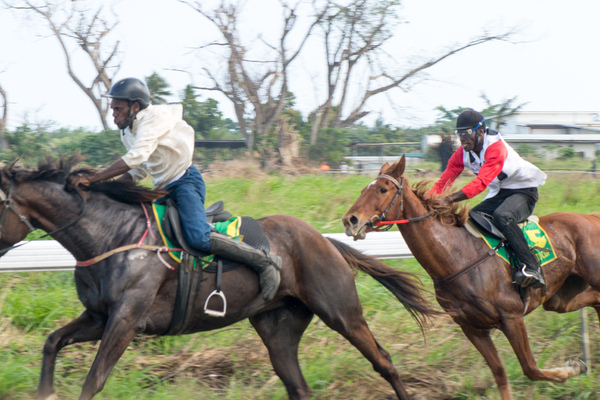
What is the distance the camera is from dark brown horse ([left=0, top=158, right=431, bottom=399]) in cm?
400

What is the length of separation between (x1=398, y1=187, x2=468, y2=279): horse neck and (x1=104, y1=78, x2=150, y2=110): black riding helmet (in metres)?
2.27

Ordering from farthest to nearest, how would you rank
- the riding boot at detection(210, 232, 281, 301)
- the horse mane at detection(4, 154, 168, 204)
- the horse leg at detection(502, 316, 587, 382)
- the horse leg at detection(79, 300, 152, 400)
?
the horse leg at detection(502, 316, 587, 382)
the riding boot at detection(210, 232, 281, 301)
the horse mane at detection(4, 154, 168, 204)
the horse leg at detection(79, 300, 152, 400)

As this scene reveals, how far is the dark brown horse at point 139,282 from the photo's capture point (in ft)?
13.1

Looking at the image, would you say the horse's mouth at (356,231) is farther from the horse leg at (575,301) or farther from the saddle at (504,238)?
the horse leg at (575,301)

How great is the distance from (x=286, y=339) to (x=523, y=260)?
6.93 feet

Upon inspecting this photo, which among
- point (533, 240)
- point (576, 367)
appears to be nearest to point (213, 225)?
point (533, 240)

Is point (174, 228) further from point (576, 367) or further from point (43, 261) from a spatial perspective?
point (576, 367)

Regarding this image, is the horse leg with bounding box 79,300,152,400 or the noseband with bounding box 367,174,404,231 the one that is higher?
the noseband with bounding box 367,174,404,231

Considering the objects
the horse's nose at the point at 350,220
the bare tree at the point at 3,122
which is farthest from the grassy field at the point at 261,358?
the bare tree at the point at 3,122

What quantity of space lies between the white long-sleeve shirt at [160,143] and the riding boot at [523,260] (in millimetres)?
2778

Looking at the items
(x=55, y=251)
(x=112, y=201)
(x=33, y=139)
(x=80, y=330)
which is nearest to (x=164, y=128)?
(x=112, y=201)

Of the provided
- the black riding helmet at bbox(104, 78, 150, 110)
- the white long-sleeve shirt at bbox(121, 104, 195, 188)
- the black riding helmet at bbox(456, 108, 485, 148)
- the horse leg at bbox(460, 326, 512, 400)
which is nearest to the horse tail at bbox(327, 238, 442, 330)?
the horse leg at bbox(460, 326, 512, 400)

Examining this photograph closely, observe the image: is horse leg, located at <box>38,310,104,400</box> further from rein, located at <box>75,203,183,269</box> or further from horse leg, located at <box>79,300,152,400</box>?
rein, located at <box>75,203,183,269</box>

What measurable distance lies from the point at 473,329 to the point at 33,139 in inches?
765
